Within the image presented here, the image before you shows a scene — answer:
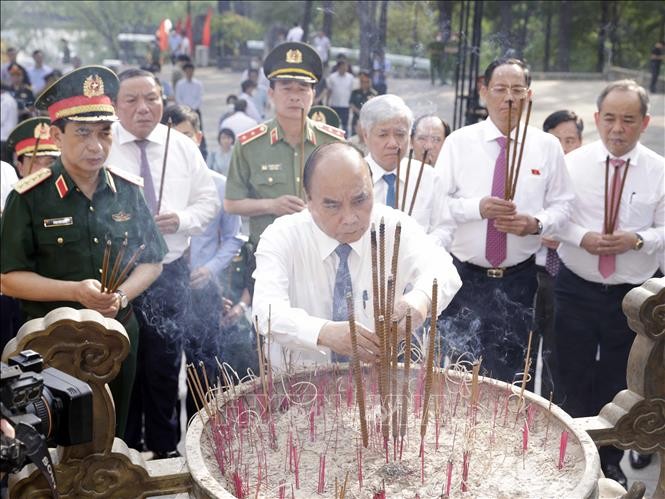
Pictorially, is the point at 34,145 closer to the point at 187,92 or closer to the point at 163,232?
the point at 163,232

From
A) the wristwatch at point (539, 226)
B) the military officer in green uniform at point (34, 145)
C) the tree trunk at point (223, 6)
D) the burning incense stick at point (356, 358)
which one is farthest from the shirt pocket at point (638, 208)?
the tree trunk at point (223, 6)

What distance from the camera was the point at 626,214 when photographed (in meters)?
3.93

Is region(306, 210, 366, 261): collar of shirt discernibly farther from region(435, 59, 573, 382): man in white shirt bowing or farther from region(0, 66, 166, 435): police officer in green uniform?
region(435, 59, 573, 382): man in white shirt bowing

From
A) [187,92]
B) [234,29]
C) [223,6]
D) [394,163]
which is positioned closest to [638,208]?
[394,163]

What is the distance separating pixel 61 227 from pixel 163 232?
2.19ft

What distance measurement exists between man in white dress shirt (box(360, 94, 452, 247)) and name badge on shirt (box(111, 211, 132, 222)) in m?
1.06

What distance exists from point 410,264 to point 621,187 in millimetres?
1448

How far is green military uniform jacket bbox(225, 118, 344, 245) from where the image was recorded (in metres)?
4.09

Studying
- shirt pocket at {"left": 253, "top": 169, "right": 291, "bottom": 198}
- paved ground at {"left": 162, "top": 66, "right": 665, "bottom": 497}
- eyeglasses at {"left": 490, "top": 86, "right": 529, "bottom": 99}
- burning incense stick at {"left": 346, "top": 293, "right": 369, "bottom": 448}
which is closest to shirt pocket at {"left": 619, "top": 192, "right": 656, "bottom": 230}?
eyeglasses at {"left": 490, "top": 86, "right": 529, "bottom": 99}

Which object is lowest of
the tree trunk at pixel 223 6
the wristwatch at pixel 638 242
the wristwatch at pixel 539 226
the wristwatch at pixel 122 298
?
the wristwatch at pixel 122 298

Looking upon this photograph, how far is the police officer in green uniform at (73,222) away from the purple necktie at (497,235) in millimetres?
1613

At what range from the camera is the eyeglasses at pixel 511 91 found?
3.95 meters

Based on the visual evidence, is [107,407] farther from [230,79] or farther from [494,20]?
[230,79]

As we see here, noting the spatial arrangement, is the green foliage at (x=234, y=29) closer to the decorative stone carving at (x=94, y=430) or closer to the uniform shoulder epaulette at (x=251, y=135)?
the uniform shoulder epaulette at (x=251, y=135)
